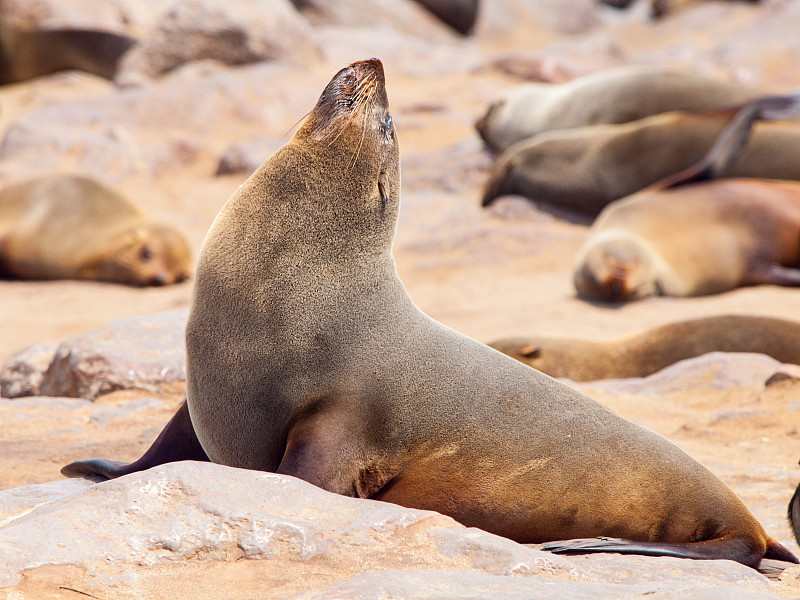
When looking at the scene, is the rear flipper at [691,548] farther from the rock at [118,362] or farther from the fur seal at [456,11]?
the fur seal at [456,11]

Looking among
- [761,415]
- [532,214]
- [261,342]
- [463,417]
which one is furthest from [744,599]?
[532,214]

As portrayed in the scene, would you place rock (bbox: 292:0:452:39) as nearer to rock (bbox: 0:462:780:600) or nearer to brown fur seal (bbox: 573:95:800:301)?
brown fur seal (bbox: 573:95:800:301)

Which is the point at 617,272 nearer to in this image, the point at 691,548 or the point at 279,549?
the point at 691,548

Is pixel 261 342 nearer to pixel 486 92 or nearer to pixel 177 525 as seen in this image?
pixel 177 525

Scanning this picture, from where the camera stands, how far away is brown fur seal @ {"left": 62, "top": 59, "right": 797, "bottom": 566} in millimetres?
2545

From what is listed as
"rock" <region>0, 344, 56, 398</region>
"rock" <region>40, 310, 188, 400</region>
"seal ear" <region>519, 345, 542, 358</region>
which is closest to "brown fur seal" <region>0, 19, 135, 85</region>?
"rock" <region>0, 344, 56, 398</region>

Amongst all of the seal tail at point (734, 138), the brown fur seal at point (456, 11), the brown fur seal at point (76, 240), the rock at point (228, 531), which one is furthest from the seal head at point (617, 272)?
the brown fur seal at point (456, 11)

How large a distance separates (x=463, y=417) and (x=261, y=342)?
58cm

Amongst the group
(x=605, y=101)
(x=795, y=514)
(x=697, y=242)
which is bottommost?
(x=697, y=242)

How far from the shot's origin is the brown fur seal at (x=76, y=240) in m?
8.81

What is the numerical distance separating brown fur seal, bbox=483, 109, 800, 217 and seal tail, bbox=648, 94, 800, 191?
134mm

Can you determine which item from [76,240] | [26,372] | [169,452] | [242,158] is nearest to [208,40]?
[242,158]

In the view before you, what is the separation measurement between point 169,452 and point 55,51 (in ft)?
42.2

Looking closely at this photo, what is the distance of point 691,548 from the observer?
256 centimetres
